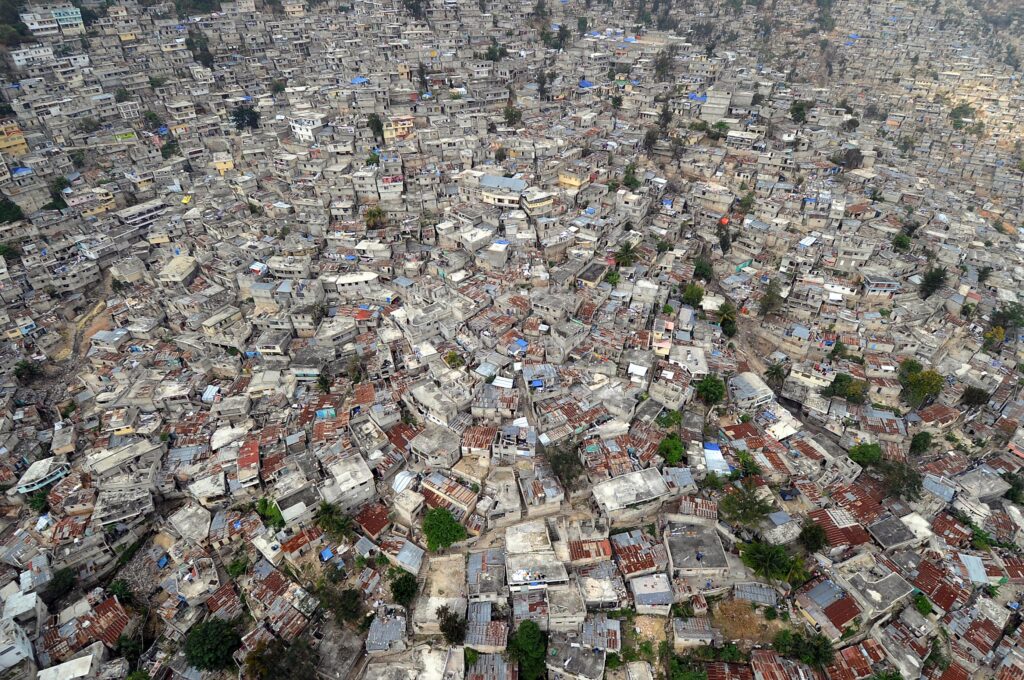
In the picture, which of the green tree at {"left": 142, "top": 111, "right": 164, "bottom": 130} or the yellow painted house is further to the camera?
the green tree at {"left": 142, "top": 111, "right": 164, "bottom": 130}

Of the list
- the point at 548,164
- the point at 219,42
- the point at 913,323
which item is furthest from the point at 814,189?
the point at 219,42

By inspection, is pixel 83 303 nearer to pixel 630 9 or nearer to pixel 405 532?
pixel 405 532

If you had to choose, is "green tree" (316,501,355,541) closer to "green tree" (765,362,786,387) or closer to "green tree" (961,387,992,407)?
"green tree" (765,362,786,387)

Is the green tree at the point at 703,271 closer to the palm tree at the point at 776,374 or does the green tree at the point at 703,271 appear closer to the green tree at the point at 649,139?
the palm tree at the point at 776,374

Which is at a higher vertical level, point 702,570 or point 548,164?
point 548,164

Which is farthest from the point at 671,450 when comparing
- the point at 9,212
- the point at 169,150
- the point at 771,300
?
the point at 169,150

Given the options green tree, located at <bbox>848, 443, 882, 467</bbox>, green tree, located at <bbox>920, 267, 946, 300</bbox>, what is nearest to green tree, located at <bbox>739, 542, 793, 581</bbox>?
green tree, located at <bbox>848, 443, 882, 467</bbox>
